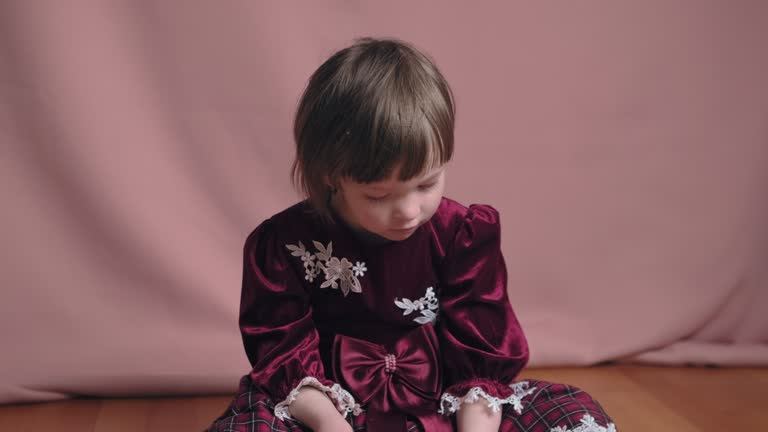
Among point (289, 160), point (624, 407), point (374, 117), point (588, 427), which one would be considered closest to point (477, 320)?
point (588, 427)

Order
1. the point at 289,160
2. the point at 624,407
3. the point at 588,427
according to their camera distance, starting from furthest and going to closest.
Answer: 1. the point at 289,160
2. the point at 624,407
3. the point at 588,427

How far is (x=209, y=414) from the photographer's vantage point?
1718 mm

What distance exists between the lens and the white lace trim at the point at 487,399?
127cm

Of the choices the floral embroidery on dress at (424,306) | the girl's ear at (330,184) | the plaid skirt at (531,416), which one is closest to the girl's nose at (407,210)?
the girl's ear at (330,184)

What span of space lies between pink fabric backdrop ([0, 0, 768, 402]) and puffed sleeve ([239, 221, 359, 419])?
1.75 ft

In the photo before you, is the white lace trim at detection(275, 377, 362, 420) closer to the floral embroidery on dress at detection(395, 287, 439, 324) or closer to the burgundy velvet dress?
the burgundy velvet dress

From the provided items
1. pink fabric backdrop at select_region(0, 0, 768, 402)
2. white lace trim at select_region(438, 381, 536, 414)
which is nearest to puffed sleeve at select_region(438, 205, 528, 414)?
white lace trim at select_region(438, 381, 536, 414)

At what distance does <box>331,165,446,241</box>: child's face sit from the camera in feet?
3.78

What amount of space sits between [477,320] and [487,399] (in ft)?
0.38

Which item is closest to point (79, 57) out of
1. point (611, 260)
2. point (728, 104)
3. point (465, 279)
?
point (465, 279)

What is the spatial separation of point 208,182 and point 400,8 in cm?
52

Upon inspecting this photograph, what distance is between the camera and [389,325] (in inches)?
53.1

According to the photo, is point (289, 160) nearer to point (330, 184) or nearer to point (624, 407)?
point (330, 184)

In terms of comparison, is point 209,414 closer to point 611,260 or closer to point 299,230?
point 299,230
